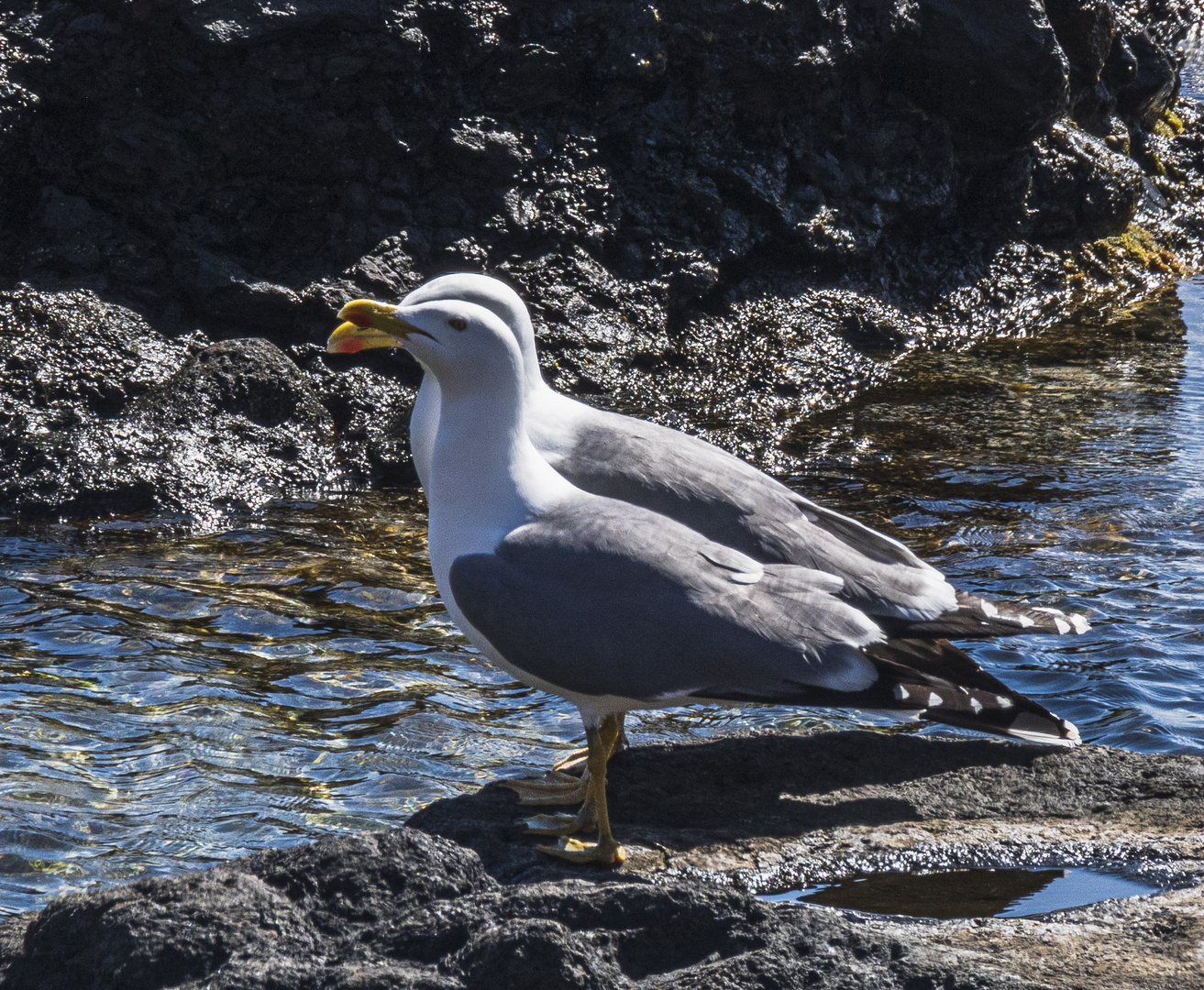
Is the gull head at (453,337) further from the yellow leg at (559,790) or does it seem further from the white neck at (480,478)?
the yellow leg at (559,790)

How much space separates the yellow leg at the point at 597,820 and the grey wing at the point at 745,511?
1.05 meters

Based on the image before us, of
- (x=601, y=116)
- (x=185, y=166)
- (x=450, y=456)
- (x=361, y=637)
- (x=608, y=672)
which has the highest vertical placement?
(x=601, y=116)

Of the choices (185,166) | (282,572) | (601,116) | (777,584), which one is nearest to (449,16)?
(601,116)

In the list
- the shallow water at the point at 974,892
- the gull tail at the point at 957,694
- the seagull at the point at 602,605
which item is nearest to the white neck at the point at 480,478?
the seagull at the point at 602,605

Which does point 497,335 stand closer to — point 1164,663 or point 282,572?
point 282,572

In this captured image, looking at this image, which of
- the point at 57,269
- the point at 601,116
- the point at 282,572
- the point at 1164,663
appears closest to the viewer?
the point at 1164,663

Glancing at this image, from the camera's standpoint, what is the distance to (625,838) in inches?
159

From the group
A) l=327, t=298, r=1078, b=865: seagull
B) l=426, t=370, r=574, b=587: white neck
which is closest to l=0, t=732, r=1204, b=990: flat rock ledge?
l=327, t=298, r=1078, b=865: seagull

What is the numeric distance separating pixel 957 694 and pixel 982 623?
0.39 m

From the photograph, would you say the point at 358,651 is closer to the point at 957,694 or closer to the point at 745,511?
the point at 745,511

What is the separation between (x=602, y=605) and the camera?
4.02 metres

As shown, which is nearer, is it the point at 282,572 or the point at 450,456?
the point at 450,456

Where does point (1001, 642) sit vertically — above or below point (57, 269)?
below

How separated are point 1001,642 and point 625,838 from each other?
3.04m
